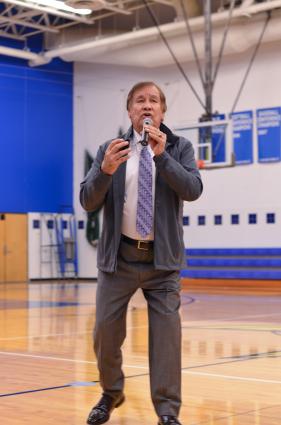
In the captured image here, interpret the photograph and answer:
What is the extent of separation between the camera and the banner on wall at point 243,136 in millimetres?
25891

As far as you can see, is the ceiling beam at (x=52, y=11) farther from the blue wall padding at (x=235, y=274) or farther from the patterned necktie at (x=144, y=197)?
the patterned necktie at (x=144, y=197)

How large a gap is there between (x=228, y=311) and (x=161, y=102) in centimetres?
1084

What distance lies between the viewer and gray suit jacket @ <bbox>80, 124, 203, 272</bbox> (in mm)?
4648

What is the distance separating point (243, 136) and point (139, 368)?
1936 centimetres

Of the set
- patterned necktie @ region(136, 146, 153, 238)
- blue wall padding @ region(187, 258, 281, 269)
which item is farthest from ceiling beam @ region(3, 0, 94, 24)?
patterned necktie @ region(136, 146, 153, 238)

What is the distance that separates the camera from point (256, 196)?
25531 millimetres

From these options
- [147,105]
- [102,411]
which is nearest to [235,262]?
[102,411]

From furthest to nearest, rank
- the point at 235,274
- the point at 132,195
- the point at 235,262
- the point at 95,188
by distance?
1. the point at 235,262
2. the point at 235,274
3. the point at 132,195
4. the point at 95,188

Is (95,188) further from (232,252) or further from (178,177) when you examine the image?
(232,252)

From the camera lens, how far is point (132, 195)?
4.87 m

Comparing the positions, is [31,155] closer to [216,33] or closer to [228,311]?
[216,33]

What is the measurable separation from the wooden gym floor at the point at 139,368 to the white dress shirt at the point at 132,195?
4.21 ft

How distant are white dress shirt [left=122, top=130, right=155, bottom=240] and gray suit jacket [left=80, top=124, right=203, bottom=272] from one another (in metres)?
0.03

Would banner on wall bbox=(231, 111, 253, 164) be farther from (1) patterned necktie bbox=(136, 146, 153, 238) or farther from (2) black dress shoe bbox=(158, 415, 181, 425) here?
(2) black dress shoe bbox=(158, 415, 181, 425)
